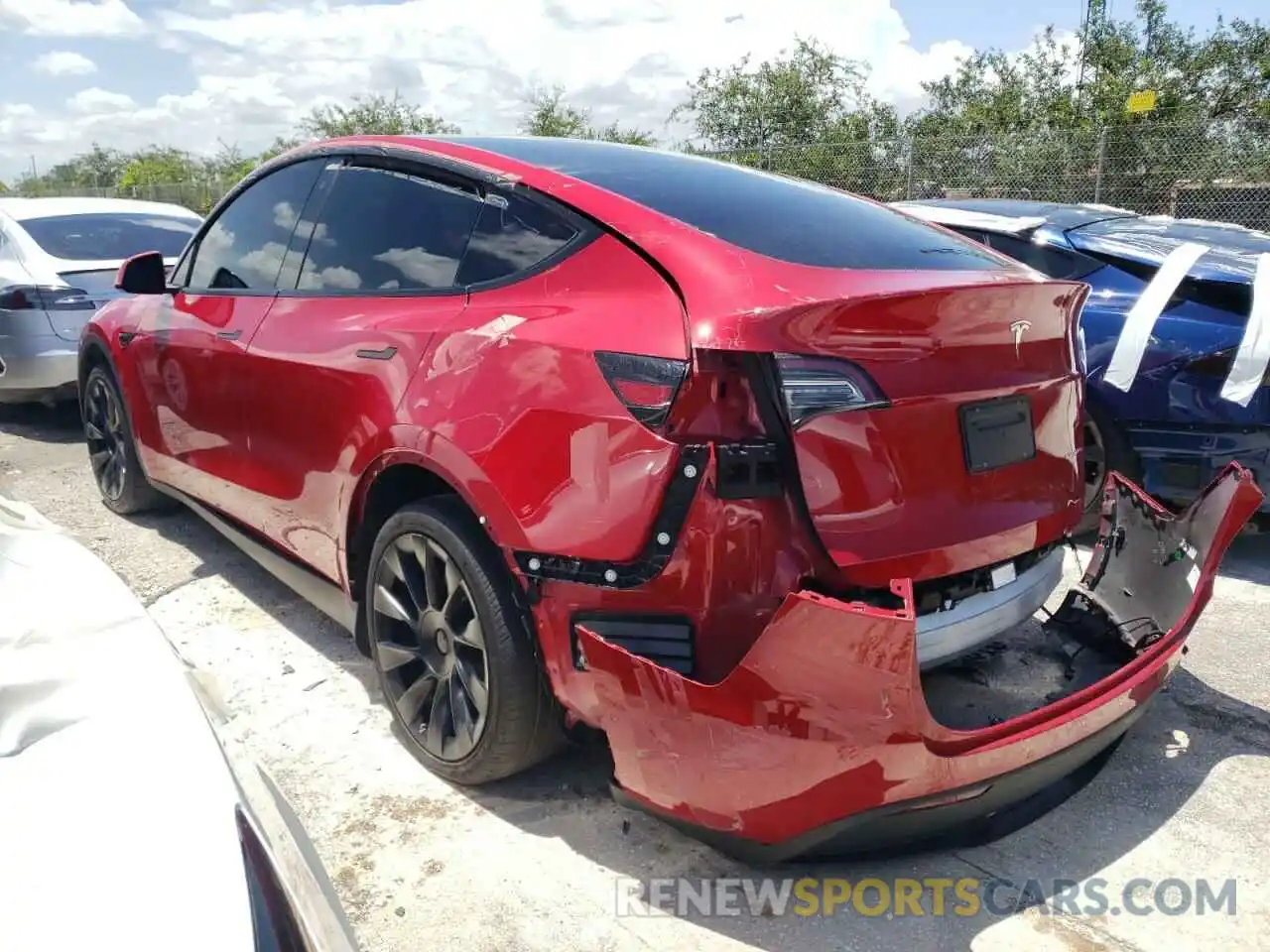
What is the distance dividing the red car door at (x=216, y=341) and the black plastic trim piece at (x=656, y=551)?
5.64 feet

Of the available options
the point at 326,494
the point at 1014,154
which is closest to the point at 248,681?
the point at 326,494

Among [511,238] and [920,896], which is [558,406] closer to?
[511,238]

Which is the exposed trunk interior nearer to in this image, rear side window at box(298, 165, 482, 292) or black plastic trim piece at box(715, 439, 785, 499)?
black plastic trim piece at box(715, 439, 785, 499)

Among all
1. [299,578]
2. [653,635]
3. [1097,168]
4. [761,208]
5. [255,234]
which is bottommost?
[299,578]

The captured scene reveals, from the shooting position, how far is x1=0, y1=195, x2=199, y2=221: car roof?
23.0 feet

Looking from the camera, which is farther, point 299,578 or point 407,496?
point 299,578

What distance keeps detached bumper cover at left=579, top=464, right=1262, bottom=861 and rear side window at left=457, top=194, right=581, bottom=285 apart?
36.5 inches

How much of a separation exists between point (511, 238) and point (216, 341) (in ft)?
5.20

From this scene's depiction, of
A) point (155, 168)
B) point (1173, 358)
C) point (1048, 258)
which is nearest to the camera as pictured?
point (1173, 358)

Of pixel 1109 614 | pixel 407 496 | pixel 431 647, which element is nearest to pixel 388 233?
pixel 407 496

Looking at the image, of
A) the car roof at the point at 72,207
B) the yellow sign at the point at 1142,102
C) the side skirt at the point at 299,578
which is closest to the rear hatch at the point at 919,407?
the side skirt at the point at 299,578

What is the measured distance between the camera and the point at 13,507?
2.41 m

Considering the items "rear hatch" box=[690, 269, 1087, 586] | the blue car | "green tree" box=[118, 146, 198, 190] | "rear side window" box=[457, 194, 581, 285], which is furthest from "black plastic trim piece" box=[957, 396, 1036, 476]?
"green tree" box=[118, 146, 198, 190]

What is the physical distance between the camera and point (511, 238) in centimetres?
251
